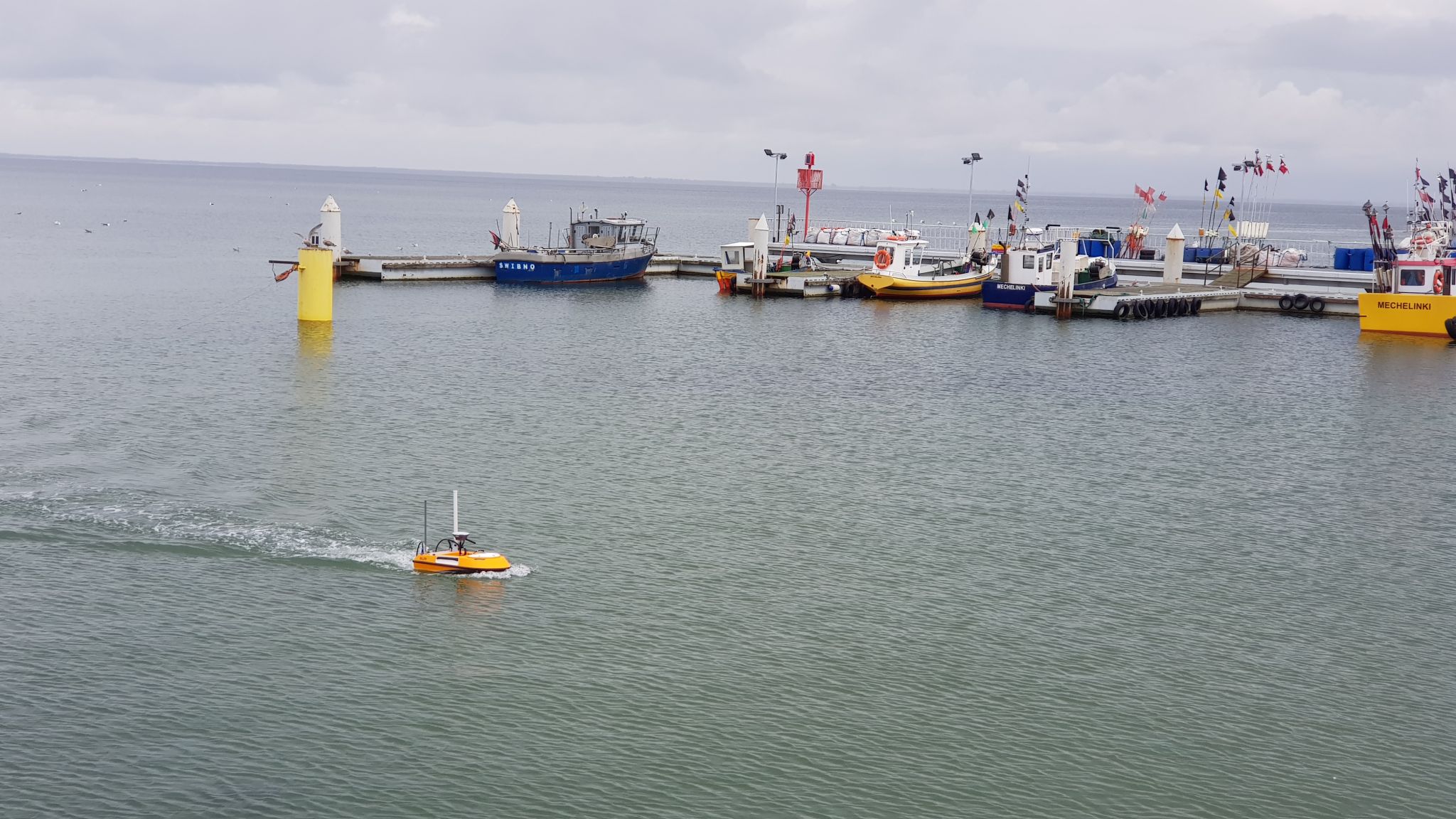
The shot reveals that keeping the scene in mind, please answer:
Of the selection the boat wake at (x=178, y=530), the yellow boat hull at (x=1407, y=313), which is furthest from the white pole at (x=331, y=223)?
the yellow boat hull at (x=1407, y=313)

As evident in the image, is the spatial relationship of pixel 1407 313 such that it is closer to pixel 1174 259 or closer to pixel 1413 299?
pixel 1413 299

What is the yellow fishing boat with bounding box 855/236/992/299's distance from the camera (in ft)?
244

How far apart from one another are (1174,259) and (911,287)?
1702cm

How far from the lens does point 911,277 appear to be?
2950 inches

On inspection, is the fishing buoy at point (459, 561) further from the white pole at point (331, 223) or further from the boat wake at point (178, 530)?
the white pole at point (331, 223)

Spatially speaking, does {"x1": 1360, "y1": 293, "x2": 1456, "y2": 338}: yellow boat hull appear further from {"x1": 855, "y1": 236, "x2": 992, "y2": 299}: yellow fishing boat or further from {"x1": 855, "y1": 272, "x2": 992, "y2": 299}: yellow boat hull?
{"x1": 855, "y1": 236, "x2": 992, "y2": 299}: yellow fishing boat

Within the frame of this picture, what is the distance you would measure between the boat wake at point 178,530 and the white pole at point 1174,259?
6329 cm

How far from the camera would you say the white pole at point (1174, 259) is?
258 feet

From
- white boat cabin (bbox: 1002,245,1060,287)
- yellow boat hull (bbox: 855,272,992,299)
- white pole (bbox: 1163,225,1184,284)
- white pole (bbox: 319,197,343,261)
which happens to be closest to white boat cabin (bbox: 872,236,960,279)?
yellow boat hull (bbox: 855,272,992,299)

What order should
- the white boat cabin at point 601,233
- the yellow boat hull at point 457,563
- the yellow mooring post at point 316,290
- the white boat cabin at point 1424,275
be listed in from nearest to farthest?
the yellow boat hull at point 457,563, the yellow mooring post at point 316,290, the white boat cabin at point 1424,275, the white boat cabin at point 601,233

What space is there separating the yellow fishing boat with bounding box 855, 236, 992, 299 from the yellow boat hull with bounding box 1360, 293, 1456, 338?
19.4 meters

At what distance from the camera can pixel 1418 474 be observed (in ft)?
113

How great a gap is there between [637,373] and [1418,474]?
→ 24513 millimetres

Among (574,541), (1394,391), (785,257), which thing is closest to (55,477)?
(574,541)
